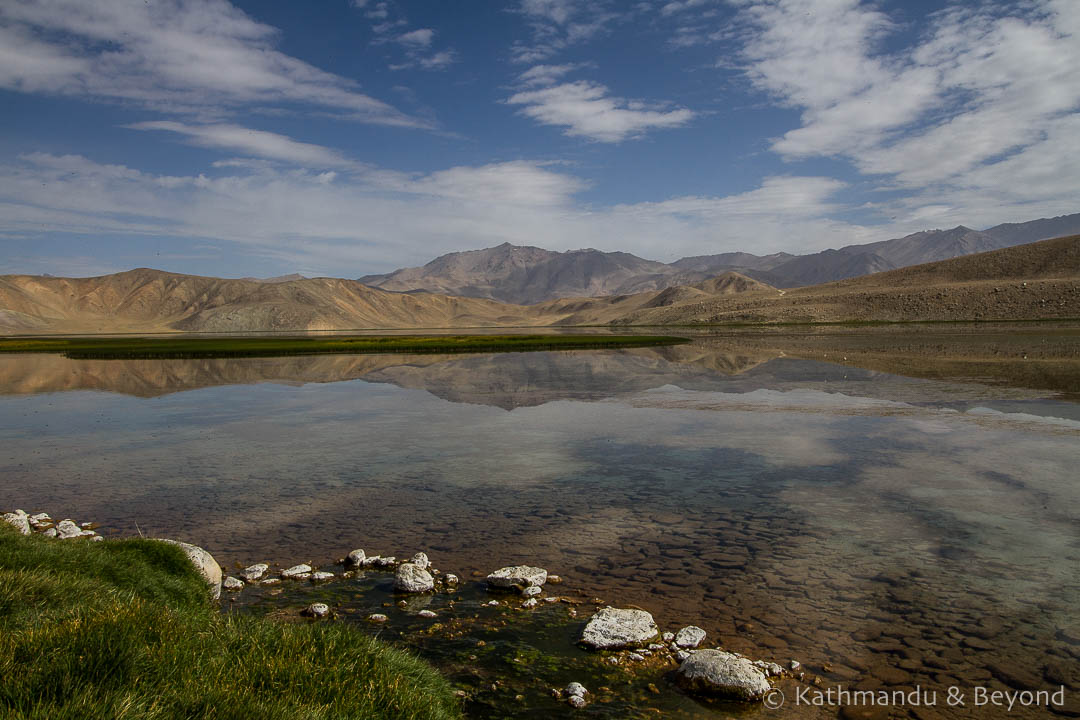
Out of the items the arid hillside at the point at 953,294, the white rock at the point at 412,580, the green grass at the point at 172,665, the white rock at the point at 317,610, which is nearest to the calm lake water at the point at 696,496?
the white rock at the point at 412,580

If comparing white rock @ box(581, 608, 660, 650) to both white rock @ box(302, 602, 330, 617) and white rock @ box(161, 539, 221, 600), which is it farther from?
white rock @ box(161, 539, 221, 600)

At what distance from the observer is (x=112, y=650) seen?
16.5 ft

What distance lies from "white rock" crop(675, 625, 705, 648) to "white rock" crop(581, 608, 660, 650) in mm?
354

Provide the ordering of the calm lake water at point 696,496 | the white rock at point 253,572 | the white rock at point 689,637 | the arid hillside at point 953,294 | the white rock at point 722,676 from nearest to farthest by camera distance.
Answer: the white rock at point 722,676
the white rock at point 689,637
the calm lake water at point 696,496
the white rock at point 253,572
the arid hillside at point 953,294

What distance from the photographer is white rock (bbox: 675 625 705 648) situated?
8906 millimetres

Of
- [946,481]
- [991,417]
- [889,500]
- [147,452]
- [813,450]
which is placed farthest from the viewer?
[991,417]

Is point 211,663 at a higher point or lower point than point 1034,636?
higher

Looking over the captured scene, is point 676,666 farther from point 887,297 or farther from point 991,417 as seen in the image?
point 887,297

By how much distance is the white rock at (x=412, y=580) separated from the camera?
1094 centimetres

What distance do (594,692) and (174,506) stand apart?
1302 cm

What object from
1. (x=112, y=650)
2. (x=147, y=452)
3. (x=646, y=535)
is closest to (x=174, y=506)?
(x=147, y=452)

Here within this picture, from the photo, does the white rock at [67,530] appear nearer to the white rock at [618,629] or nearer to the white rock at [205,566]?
the white rock at [205,566]

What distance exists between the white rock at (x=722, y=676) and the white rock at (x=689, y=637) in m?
0.61

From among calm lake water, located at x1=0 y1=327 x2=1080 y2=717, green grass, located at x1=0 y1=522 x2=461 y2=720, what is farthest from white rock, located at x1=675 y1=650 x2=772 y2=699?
green grass, located at x1=0 y1=522 x2=461 y2=720
